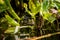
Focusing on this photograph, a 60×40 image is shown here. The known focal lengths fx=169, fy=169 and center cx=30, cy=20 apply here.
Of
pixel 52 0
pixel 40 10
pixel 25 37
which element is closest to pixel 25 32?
pixel 25 37

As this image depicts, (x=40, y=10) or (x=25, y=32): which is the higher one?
(x=40, y=10)

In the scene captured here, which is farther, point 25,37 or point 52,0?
point 52,0

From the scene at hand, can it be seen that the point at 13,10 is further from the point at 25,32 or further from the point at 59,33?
the point at 59,33

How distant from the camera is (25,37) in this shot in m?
0.82

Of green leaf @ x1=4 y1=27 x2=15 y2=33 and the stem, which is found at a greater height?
the stem

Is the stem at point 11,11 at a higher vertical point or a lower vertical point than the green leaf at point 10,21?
higher

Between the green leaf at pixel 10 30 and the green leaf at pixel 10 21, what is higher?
the green leaf at pixel 10 21

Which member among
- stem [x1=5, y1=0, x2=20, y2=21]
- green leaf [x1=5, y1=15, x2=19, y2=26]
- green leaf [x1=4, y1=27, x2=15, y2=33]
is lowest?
green leaf [x1=4, y1=27, x2=15, y2=33]

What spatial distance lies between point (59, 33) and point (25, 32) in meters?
0.17

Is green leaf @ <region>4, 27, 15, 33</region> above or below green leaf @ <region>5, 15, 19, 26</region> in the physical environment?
below

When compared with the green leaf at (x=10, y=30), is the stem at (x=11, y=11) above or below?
above

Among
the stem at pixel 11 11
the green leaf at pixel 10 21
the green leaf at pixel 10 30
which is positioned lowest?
the green leaf at pixel 10 30

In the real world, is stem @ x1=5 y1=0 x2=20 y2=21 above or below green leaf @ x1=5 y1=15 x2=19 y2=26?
above

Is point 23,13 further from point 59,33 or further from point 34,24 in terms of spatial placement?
point 59,33
